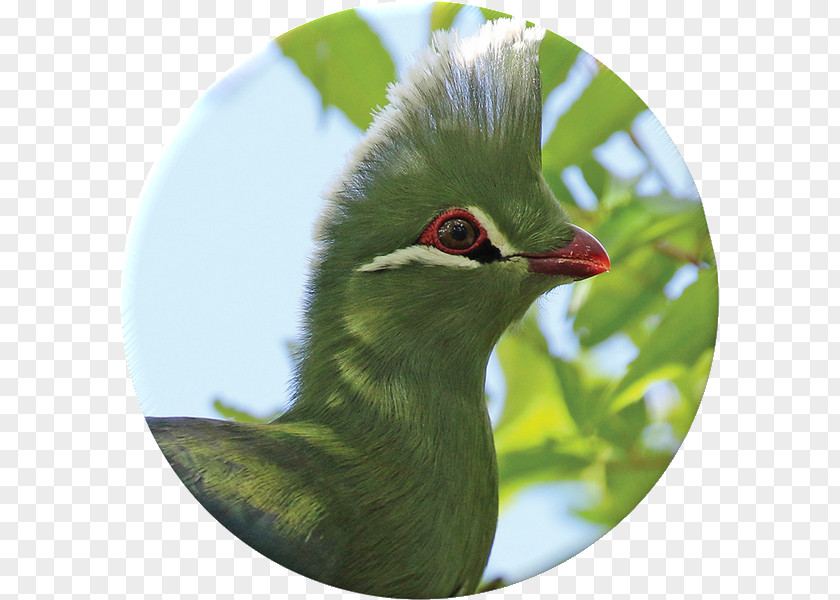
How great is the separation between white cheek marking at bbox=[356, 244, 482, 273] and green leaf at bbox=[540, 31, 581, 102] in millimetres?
579

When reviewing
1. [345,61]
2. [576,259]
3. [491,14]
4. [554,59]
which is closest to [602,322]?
[576,259]

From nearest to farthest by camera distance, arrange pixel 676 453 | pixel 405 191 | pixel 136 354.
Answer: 1. pixel 405 191
2. pixel 136 354
3. pixel 676 453

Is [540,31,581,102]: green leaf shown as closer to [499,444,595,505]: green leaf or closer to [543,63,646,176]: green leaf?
[543,63,646,176]: green leaf

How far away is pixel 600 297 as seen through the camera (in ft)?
8.64

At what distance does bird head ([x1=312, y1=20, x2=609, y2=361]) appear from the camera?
2412 millimetres

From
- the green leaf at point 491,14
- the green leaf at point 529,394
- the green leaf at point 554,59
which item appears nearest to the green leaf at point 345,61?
the green leaf at point 491,14

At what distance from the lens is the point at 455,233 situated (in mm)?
2416

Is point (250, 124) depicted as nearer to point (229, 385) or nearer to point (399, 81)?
point (399, 81)

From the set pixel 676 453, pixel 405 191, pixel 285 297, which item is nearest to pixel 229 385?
pixel 285 297

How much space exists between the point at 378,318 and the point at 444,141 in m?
0.51

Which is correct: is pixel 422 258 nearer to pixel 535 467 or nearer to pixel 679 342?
pixel 535 467

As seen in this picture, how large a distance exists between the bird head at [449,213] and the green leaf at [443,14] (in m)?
0.12

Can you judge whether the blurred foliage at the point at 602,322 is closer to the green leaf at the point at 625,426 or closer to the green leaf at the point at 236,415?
the green leaf at the point at 625,426

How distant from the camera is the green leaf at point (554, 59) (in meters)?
2.63
